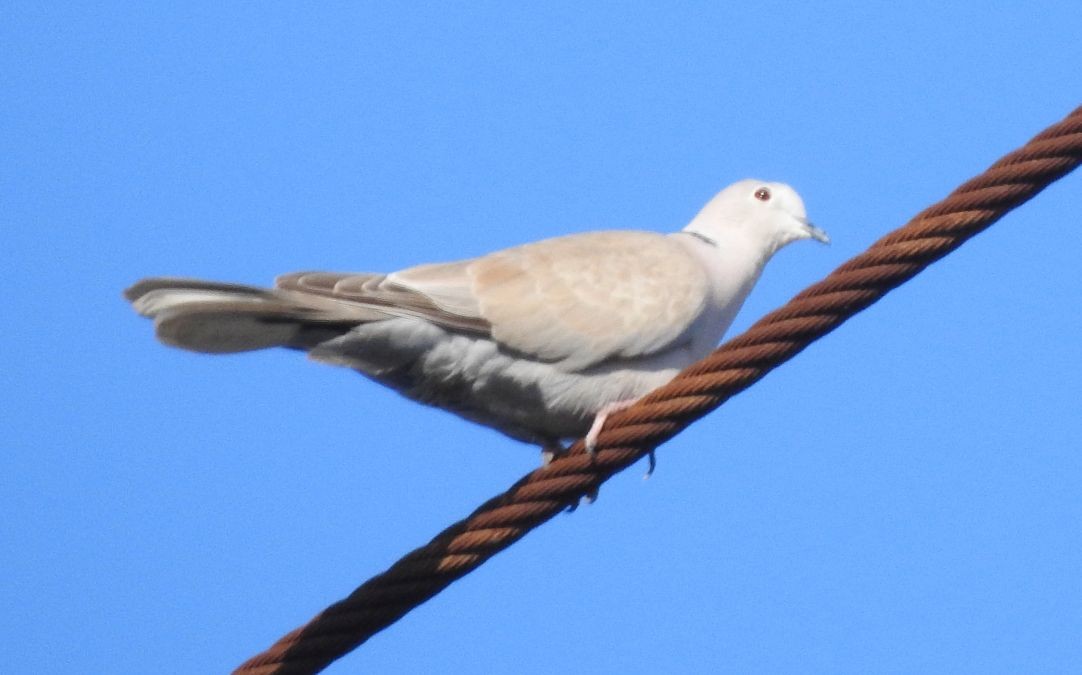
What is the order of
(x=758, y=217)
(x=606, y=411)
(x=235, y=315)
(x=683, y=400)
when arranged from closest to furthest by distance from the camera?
1. (x=683, y=400)
2. (x=235, y=315)
3. (x=606, y=411)
4. (x=758, y=217)

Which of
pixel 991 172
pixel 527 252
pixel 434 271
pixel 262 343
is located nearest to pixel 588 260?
pixel 527 252

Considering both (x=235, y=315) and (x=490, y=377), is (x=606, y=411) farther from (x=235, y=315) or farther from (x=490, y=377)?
(x=235, y=315)

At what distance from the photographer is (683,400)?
150 inches

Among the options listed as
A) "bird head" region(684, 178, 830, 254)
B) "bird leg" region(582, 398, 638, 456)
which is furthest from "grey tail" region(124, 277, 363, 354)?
"bird head" region(684, 178, 830, 254)

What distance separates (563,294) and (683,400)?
1.40 meters

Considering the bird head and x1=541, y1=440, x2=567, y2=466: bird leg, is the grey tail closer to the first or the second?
x1=541, y1=440, x2=567, y2=466: bird leg

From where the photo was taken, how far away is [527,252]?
17.4 feet

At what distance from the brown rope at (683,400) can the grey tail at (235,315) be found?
86 cm

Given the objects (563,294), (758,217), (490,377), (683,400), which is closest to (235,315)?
(490,377)

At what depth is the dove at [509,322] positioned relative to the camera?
4.47 m

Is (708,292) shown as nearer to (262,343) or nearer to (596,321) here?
(596,321)

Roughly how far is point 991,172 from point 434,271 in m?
1.93

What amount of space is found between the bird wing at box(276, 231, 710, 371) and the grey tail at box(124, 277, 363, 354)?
7 cm

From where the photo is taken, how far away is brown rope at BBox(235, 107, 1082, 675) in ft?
11.4
